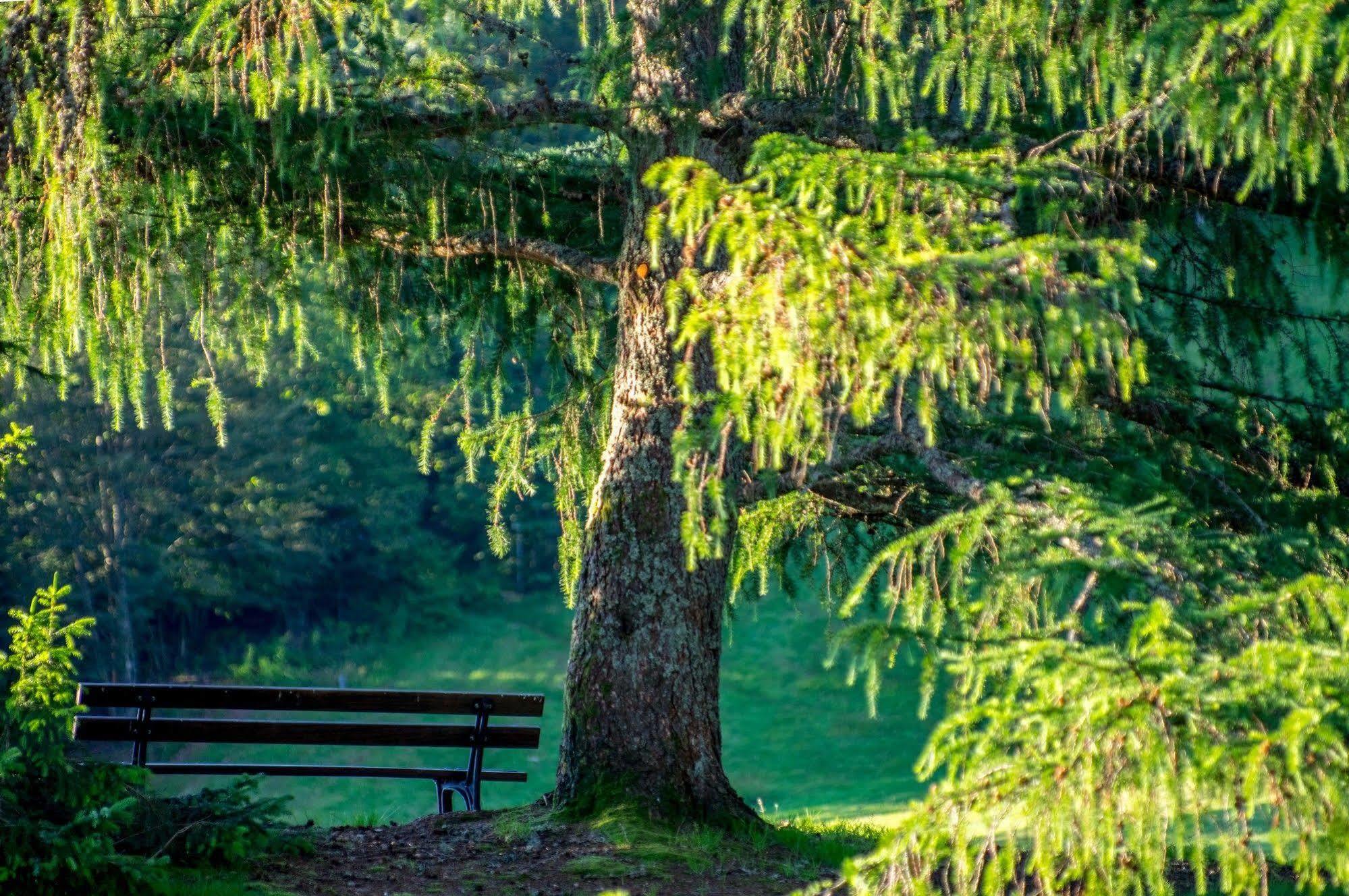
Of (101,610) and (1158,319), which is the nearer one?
(1158,319)

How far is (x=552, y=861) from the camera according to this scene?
5.52 metres

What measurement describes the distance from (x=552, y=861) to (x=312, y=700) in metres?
2.49

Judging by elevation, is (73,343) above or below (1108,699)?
above

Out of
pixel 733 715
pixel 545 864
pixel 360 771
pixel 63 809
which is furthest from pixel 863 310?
pixel 733 715

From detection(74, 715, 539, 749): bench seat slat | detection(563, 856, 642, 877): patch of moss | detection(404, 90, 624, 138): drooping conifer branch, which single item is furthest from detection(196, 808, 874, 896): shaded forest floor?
detection(404, 90, 624, 138): drooping conifer branch

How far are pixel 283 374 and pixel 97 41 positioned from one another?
2152 cm

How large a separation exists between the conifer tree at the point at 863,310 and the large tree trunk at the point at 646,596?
0.02 meters

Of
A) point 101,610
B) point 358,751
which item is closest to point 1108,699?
point 358,751

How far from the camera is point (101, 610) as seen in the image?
2527 cm

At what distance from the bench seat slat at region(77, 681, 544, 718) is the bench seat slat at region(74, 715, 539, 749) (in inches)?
3.9

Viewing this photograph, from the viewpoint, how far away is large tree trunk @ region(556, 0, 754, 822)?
597 centimetres

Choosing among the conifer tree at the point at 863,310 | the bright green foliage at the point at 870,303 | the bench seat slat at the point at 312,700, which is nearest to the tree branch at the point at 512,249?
the conifer tree at the point at 863,310

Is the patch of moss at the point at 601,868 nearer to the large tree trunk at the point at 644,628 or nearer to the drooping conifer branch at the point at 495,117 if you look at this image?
the large tree trunk at the point at 644,628

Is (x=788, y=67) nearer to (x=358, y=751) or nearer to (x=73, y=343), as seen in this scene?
(x=73, y=343)
